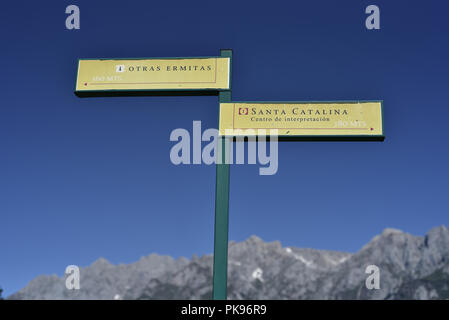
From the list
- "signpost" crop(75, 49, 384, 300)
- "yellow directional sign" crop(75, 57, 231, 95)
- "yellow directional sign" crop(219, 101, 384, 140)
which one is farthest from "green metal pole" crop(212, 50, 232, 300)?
"yellow directional sign" crop(75, 57, 231, 95)

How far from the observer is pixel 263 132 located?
12922 millimetres

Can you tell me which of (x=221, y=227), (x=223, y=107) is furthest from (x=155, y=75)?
(x=221, y=227)

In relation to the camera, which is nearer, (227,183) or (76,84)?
(227,183)

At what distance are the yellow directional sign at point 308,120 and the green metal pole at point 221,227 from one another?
0.81m

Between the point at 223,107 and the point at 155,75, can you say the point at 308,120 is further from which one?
the point at 155,75

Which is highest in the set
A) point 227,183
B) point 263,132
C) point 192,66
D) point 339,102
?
point 192,66

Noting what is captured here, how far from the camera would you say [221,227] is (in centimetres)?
1192

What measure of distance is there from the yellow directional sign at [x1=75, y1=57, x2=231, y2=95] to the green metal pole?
6.56 feet

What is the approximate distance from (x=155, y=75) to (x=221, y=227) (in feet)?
14.9

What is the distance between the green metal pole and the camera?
37.5 ft
